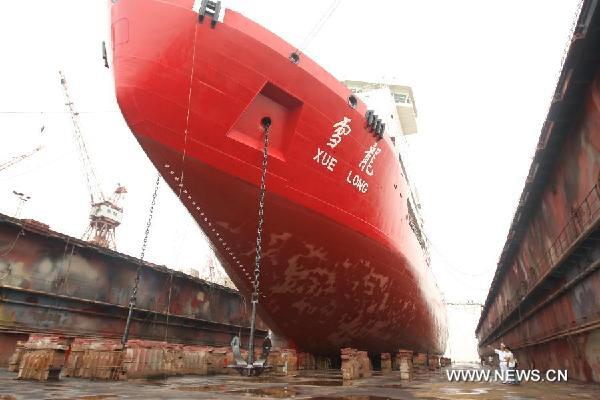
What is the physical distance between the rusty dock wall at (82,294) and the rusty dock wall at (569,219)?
14.2 metres

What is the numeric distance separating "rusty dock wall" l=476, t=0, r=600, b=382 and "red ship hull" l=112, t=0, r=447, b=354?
4574 mm

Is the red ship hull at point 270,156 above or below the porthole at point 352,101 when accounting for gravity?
below

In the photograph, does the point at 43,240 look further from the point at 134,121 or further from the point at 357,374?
the point at 357,374

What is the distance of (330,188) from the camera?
10070 mm

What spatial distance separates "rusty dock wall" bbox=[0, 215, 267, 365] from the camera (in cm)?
1251

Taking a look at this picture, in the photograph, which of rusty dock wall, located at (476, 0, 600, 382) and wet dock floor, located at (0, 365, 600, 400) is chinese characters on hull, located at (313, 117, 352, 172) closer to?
rusty dock wall, located at (476, 0, 600, 382)

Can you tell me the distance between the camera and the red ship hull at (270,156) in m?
8.25

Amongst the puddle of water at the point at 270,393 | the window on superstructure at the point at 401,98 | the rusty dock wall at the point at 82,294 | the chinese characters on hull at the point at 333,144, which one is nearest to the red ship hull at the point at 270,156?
the chinese characters on hull at the point at 333,144

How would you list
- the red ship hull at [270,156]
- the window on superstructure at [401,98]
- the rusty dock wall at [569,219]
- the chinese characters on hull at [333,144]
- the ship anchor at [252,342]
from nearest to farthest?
the ship anchor at [252,342] → the rusty dock wall at [569,219] → the red ship hull at [270,156] → the chinese characters on hull at [333,144] → the window on superstructure at [401,98]

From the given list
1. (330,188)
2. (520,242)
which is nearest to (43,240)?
(330,188)

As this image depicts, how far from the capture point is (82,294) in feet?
47.8

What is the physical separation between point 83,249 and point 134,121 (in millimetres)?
9031

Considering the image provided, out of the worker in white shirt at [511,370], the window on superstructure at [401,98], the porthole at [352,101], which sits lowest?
the worker in white shirt at [511,370]

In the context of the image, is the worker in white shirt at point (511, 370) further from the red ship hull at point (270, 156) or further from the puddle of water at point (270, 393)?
the puddle of water at point (270, 393)
